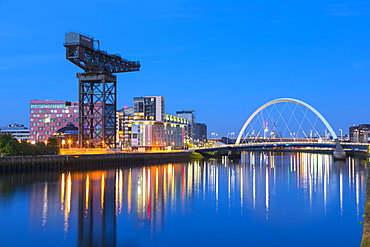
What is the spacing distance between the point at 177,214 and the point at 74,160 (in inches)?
1519

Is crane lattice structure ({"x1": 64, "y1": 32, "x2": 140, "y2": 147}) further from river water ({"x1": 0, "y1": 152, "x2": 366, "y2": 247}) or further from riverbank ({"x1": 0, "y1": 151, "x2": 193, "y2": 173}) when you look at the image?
river water ({"x1": 0, "y1": 152, "x2": 366, "y2": 247})

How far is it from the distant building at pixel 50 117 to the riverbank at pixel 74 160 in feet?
131

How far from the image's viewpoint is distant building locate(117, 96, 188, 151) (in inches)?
4181

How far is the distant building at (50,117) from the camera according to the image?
4464 inches

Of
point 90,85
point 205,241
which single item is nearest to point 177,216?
point 205,241

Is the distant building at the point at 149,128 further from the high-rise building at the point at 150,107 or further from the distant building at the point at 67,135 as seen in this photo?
the distant building at the point at 67,135

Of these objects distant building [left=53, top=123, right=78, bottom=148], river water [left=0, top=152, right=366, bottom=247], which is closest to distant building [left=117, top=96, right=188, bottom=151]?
distant building [left=53, top=123, right=78, bottom=148]

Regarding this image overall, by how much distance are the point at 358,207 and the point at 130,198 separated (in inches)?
612

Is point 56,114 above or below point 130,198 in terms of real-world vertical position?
above

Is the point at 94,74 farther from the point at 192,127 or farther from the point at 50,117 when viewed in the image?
the point at 192,127

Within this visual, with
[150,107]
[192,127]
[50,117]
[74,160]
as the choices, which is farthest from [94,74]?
[192,127]

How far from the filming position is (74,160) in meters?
60.4

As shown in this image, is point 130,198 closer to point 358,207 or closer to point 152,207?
point 152,207

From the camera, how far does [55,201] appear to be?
94.9ft
